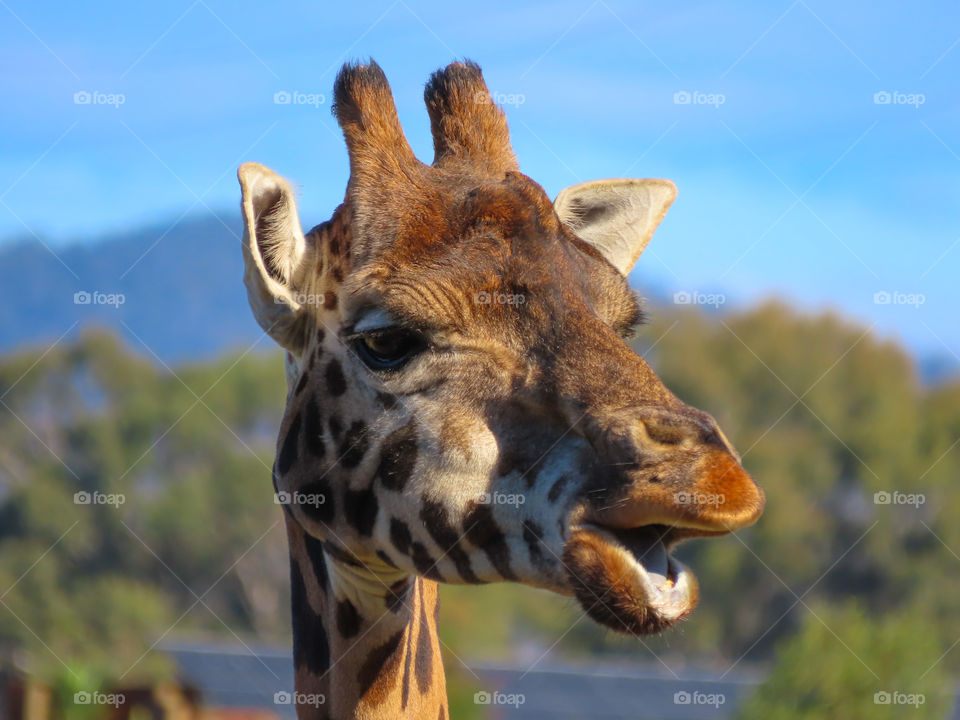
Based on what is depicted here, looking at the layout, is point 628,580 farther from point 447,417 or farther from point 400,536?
point 400,536

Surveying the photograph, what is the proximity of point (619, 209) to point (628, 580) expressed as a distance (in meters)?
2.73

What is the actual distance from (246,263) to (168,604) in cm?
7056

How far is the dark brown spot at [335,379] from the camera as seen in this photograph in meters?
4.88

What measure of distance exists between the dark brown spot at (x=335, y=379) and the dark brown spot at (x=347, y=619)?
95cm

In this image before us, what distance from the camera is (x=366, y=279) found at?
4.75 m

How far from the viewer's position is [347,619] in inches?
202
